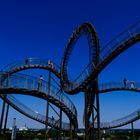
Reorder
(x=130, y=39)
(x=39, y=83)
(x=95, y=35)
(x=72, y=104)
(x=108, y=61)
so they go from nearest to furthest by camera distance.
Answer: (x=130, y=39) < (x=108, y=61) < (x=39, y=83) < (x=95, y=35) < (x=72, y=104)

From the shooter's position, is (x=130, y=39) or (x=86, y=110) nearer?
(x=130, y=39)

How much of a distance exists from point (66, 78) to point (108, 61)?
9.06 m

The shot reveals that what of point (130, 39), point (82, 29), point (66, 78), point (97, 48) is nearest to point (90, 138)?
point (66, 78)

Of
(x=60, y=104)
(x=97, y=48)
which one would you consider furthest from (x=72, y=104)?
(x=97, y=48)

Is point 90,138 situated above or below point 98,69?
below

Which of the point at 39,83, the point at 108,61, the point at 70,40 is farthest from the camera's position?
the point at 70,40

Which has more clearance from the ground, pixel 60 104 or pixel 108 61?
pixel 108 61

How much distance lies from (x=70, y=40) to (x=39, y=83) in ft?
23.5

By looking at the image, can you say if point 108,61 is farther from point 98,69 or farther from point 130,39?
point 130,39

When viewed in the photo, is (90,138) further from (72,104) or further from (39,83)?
(39,83)

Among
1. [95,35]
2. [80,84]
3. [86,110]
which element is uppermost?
[95,35]

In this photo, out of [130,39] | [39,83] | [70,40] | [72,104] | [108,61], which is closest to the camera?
[130,39]

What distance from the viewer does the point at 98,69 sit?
19.6m

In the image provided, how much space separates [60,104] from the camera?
23531 millimetres
